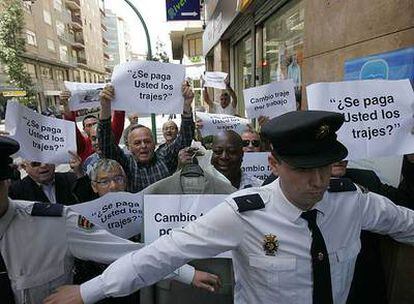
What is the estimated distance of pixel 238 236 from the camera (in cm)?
149

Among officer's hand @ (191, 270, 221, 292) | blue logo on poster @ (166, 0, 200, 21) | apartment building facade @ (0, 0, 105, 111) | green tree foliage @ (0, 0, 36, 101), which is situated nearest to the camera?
officer's hand @ (191, 270, 221, 292)

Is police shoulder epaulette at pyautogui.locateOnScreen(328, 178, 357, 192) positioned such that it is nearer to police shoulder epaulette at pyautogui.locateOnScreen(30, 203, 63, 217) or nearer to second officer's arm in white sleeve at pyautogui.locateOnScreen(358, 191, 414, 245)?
second officer's arm in white sleeve at pyautogui.locateOnScreen(358, 191, 414, 245)

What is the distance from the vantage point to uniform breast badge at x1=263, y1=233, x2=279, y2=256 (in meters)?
1.47

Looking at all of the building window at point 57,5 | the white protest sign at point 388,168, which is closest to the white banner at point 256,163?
the white protest sign at point 388,168

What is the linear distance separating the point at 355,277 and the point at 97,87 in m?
4.24

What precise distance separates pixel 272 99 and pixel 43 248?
2742 millimetres

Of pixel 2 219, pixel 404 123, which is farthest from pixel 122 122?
pixel 404 123

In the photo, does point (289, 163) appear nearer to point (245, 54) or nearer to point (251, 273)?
point (251, 273)

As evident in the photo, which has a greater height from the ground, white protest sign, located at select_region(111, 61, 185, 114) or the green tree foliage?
Answer: the green tree foliage

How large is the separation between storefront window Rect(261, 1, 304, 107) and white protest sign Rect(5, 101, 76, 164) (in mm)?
3249

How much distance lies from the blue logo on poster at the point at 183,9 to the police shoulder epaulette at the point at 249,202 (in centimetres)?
1166

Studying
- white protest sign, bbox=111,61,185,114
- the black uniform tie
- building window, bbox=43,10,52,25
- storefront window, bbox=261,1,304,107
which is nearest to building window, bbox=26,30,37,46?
building window, bbox=43,10,52,25

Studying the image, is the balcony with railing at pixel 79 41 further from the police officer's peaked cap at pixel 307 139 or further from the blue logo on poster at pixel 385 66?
the police officer's peaked cap at pixel 307 139

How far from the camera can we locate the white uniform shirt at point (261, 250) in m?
1.41
